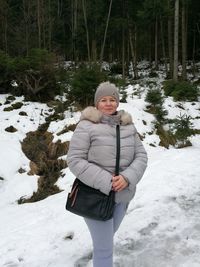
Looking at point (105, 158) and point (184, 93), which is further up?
point (105, 158)

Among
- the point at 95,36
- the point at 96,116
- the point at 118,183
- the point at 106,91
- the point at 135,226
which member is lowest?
the point at 135,226

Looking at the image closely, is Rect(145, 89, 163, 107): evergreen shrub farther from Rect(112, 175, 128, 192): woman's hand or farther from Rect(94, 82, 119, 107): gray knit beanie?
Rect(112, 175, 128, 192): woman's hand

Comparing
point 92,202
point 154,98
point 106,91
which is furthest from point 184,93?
point 92,202

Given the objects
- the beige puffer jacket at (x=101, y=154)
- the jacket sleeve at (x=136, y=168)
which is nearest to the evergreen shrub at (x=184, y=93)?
the jacket sleeve at (x=136, y=168)

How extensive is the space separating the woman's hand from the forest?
461 inches

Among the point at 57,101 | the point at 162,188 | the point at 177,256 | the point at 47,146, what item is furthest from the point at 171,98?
the point at 177,256

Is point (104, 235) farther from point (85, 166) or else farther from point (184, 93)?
point (184, 93)

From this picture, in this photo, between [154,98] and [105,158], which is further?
[154,98]

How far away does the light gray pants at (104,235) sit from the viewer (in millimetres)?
2908

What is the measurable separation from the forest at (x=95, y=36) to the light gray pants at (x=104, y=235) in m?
11.6

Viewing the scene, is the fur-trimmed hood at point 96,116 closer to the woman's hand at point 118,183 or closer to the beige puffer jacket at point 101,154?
the beige puffer jacket at point 101,154

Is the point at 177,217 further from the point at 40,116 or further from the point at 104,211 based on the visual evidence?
the point at 40,116

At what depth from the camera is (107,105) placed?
9.99ft

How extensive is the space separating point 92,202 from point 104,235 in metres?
0.32
